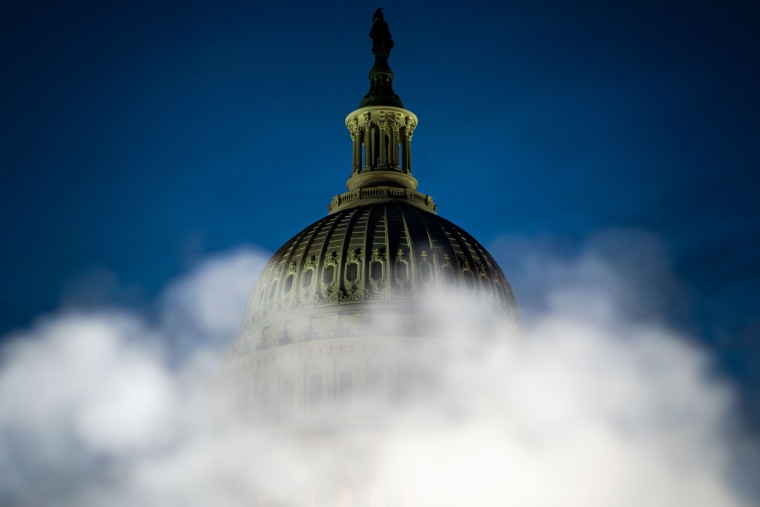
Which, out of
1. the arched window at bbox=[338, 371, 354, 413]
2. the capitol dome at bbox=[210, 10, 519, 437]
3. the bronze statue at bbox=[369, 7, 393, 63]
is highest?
the bronze statue at bbox=[369, 7, 393, 63]

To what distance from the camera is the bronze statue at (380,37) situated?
99.2 metres

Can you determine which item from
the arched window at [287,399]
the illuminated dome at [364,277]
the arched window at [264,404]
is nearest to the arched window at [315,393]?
the arched window at [287,399]

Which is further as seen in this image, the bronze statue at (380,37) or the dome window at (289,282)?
the bronze statue at (380,37)

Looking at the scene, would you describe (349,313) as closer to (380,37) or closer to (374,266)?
(374,266)

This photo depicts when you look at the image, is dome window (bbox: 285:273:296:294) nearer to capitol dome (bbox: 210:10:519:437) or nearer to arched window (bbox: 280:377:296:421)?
capitol dome (bbox: 210:10:519:437)

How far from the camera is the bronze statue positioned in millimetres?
99188

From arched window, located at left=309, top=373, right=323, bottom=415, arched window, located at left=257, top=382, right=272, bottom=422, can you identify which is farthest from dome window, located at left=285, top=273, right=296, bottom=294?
arched window, located at left=309, top=373, right=323, bottom=415

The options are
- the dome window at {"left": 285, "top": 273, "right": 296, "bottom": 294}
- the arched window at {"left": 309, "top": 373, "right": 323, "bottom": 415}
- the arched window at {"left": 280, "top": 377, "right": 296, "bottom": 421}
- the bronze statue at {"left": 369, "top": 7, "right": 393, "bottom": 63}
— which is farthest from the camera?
the bronze statue at {"left": 369, "top": 7, "right": 393, "bottom": 63}

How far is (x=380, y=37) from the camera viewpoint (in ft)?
325

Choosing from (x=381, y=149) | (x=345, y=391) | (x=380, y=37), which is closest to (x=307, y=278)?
(x=345, y=391)

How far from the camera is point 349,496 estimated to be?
3027 inches

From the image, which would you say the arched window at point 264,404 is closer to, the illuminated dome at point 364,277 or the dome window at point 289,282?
the illuminated dome at point 364,277

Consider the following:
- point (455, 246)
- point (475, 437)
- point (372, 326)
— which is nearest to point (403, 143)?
point (455, 246)

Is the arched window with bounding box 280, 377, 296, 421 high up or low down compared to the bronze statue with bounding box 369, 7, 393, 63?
down
